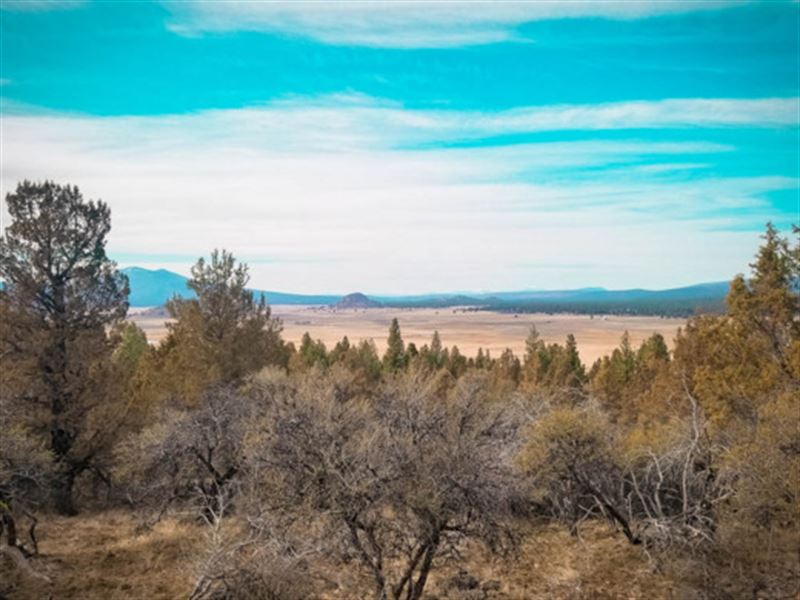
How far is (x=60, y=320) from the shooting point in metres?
21.8

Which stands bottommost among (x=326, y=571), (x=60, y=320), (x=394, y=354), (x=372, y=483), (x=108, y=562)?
(x=108, y=562)

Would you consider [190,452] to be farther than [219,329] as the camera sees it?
No

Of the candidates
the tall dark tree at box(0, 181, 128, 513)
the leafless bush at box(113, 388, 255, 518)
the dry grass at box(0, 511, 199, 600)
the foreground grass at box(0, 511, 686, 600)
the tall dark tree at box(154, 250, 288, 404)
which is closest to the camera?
the dry grass at box(0, 511, 199, 600)

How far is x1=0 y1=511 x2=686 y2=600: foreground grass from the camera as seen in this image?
15.3 meters

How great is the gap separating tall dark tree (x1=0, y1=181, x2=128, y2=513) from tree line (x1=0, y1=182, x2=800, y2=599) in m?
0.07

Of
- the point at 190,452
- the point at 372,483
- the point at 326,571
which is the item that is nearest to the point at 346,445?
the point at 372,483

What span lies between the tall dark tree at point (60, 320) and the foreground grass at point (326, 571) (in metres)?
3.53

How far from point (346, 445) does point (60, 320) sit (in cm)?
1441

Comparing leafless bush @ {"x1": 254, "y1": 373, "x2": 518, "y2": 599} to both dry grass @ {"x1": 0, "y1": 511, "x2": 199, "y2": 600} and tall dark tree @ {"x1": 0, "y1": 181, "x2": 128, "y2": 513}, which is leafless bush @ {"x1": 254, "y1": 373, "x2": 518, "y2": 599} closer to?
dry grass @ {"x1": 0, "y1": 511, "x2": 199, "y2": 600}

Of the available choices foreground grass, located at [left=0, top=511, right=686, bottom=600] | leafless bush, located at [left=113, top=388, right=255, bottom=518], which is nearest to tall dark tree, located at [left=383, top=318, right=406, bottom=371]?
leafless bush, located at [left=113, top=388, right=255, bottom=518]

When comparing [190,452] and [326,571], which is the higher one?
[190,452]

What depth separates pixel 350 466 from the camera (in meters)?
13.2

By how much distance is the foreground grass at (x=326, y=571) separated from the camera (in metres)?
15.3

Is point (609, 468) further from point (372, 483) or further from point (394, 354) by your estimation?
point (394, 354)
